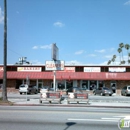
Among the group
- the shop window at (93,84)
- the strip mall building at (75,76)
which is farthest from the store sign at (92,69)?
the shop window at (93,84)

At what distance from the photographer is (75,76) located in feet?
142

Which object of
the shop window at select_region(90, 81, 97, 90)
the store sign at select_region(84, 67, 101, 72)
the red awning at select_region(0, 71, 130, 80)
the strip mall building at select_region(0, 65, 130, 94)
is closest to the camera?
the red awning at select_region(0, 71, 130, 80)

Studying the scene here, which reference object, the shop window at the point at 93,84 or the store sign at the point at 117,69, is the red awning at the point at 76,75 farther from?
the shop window at the point at 93,84

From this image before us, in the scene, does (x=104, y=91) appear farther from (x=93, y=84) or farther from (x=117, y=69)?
(x=117, y=69)

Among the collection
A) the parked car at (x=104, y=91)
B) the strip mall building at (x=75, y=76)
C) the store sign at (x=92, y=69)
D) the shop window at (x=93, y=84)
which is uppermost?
the store sign at (x=92, y=69)

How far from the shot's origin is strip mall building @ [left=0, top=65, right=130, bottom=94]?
43125mm

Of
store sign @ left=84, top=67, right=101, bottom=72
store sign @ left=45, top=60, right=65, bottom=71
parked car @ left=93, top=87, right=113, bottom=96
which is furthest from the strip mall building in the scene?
store sign @ left=45, top=60, right=65, bottom=71

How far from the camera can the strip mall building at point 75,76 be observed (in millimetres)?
43125

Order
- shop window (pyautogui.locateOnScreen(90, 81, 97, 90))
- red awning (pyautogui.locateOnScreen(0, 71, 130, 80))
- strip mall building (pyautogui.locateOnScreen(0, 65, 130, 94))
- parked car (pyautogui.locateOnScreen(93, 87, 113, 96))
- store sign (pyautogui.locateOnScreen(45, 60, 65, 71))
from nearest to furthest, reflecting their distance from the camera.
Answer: store sign (pyautogui.locateOnScreen(45, 60, 65, 71)) → parked car (pyautogui.locateOnScreen(93, 87, 113, 96)) → red awning (pyautogui.locateOnScreen(0, 71, 130, 80)) → strip mall building (pyautogui.locateOnScreen(0, 65, 130, 94)) → shop window (pyautogui.locateOnScreen(90, 81, 97, 90))

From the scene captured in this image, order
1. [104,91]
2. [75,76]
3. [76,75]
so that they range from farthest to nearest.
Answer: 1. [76,75]
2. [75,76]
3. [104,91]

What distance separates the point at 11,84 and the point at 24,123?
120ft

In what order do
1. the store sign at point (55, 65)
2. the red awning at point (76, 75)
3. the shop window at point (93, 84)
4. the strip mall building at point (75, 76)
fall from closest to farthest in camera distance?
the store sign at point (55, 65)
the red awning at point (76, 75)
the strip mall building at point (75, 76)
the shop window at point (93, 84)

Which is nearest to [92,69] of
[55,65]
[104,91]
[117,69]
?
[117,69]

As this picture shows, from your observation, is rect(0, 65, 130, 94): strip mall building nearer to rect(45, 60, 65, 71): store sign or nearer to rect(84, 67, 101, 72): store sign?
rect(84, 67, 101, 72): store sign
